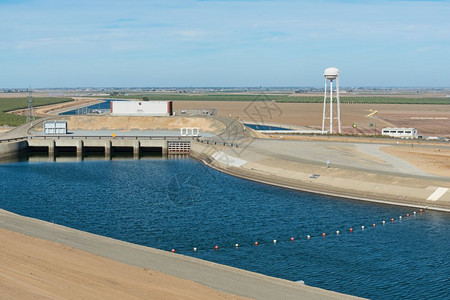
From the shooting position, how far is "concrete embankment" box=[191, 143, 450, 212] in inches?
3356

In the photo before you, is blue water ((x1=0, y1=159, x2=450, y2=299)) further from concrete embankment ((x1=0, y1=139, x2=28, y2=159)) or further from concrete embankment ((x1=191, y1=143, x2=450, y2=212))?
concrete embankment ((x1=0, y1=139, x2=28, y2=159))

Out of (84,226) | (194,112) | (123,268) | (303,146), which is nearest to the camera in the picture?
(123,268)

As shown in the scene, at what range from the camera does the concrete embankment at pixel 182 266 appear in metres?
44.1

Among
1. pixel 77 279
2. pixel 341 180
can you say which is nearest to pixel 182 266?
pixel 77 279

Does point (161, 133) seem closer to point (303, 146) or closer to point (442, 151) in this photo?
point (303, 146)

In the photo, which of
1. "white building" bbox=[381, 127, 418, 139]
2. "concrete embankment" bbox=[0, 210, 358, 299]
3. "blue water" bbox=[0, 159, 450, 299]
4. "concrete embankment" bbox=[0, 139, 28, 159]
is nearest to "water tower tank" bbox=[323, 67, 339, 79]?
"white building" bbox=[381, 127, 418, 139]

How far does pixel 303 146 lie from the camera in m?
133

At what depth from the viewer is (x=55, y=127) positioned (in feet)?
517

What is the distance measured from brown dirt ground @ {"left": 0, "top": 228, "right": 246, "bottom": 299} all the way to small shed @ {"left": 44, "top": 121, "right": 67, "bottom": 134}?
105m

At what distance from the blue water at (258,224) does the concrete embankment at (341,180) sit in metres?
3.40

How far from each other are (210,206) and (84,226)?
19.5m

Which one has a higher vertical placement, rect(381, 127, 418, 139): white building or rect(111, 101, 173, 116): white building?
rect(111, 101, 173, 116): white building

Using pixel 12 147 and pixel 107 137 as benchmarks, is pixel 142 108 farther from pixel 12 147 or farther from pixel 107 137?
pixel 12 147

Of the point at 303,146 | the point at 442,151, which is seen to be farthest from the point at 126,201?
the point at 442,151
